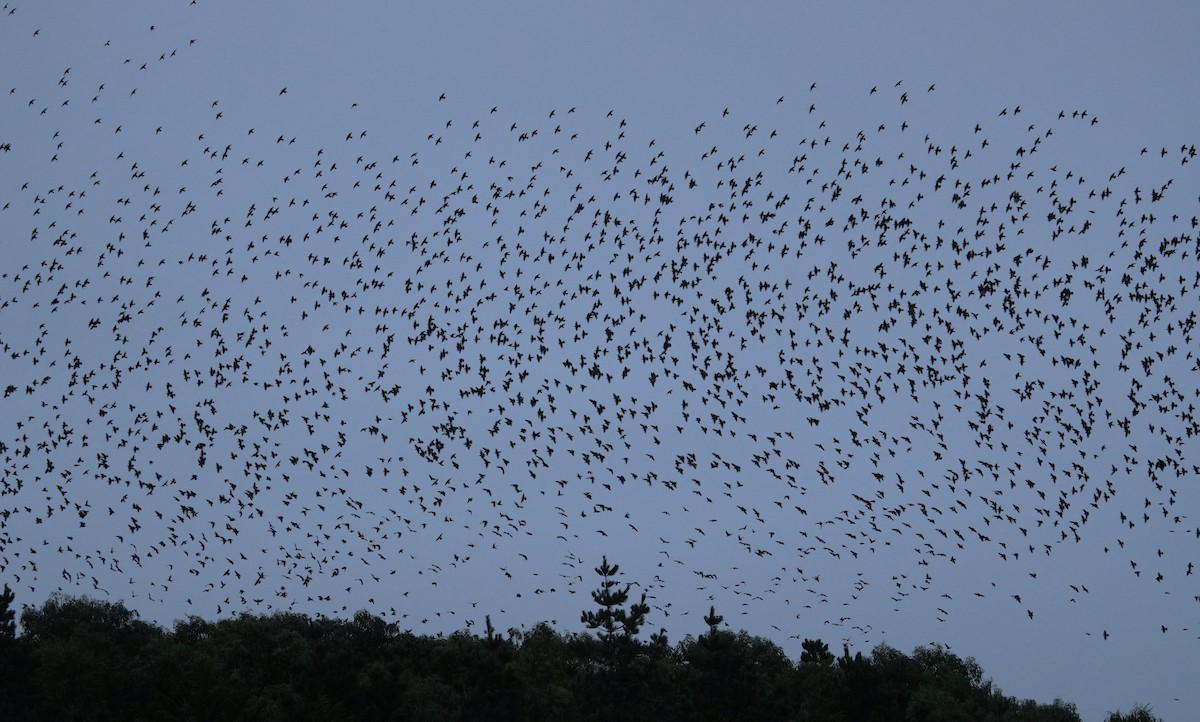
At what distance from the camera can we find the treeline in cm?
5206

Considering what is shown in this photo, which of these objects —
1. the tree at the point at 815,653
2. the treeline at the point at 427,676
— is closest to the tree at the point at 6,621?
the treeline at the point at 427,676

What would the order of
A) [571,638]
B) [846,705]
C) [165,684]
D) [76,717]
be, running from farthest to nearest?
[571,638] → [165,684] → [76,717] → [846,705]

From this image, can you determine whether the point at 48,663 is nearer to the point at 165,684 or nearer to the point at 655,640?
the point at 165,684

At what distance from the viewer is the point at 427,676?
76812 mm

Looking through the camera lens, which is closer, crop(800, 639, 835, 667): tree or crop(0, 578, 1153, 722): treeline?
crop(0, 578, 1153, 722): treeline

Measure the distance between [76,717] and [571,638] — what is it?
43.4 m

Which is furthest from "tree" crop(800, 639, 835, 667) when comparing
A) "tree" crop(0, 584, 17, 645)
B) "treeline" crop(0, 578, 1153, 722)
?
"tree" crop(0, 584, 17, 645)

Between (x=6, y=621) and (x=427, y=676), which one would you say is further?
(x=427, y=676)

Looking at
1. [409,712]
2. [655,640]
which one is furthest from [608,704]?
[409,712]

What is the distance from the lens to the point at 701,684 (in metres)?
52.8

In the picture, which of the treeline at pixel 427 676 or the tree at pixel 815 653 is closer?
the treeline at pixel 427 676

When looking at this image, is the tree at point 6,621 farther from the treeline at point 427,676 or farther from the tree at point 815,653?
the tree at point 815,653

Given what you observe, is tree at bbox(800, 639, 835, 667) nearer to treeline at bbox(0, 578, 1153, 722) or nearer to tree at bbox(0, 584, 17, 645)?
treeline at bbox(0, 578, 1153, 722)

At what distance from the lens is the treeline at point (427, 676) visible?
52062mm
